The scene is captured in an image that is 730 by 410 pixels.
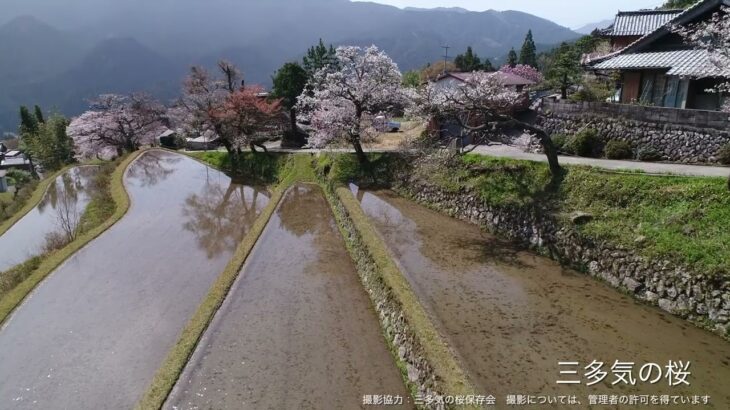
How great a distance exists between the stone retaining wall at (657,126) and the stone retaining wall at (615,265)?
6317 mm

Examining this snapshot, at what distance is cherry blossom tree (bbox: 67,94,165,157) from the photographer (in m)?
42.6

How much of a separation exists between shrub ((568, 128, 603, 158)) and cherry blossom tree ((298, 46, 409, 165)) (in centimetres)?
989

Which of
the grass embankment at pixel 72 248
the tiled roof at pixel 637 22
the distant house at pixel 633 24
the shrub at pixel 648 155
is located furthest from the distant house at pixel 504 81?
the grass embankment at pixel 72 248

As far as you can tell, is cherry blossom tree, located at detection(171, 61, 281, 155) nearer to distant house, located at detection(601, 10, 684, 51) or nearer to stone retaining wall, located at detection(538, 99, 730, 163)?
stone retaining wall, located at detection(538, 99, 730, 163)

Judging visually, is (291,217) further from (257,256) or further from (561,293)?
(561,293)

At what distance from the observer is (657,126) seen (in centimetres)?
1792

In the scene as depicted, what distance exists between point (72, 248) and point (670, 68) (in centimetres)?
2652

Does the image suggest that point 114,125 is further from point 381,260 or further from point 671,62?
point 671,62

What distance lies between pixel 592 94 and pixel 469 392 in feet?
70.0

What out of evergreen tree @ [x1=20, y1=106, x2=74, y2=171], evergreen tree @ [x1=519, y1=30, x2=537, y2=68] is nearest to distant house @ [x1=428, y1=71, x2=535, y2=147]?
evergreen tree @ [x1=20, y1=106, x2=74, y2=171]

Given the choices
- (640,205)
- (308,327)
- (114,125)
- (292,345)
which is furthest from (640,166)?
(114,125)

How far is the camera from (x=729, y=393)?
8789 mm

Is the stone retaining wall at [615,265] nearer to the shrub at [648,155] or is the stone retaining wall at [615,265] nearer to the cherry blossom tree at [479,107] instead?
the cherry blossom tree at [479,107]

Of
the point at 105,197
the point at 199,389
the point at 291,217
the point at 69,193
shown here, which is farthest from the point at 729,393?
the point at 69,193
